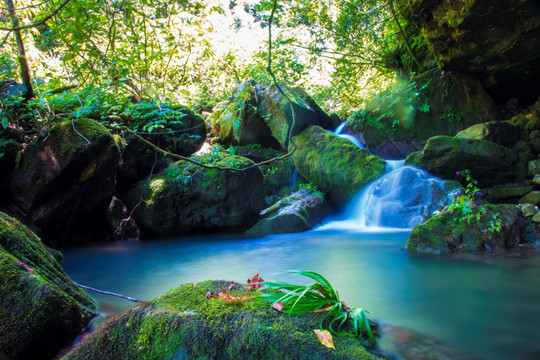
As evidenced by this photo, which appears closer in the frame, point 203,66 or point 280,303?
point 280,303

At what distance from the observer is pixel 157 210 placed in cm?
769

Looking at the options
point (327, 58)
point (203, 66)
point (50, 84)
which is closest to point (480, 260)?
point (50, 84)

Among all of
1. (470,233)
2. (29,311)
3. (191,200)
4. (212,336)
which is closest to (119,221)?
(191,200)

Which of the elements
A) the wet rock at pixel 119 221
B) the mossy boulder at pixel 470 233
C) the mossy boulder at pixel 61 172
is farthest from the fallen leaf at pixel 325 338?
the wet rock at pixel 119 221

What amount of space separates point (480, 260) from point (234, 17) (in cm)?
1169

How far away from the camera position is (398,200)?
7875 millimetres

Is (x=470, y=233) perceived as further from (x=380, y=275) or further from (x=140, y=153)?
(x=140, y=153)

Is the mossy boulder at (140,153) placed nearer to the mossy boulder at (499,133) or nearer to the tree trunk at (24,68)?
the tree trunk at (24,68)

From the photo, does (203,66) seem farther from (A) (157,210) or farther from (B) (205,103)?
(A) (157,210)

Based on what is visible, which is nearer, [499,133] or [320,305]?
[320,305]

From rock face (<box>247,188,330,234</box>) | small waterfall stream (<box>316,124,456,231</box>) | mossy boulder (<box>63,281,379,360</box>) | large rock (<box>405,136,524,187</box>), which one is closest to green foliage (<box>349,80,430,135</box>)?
small waterfall stream (<box>316,124,456,231</box>)

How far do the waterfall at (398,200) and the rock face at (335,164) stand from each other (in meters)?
0.33

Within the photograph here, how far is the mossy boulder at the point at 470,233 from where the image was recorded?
4836 millimetres

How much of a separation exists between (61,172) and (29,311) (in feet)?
15.4
